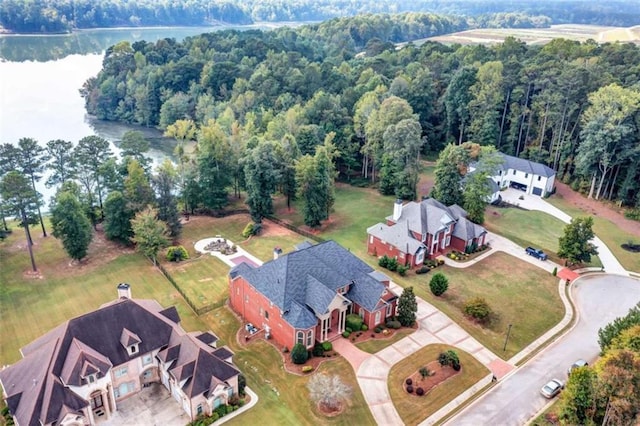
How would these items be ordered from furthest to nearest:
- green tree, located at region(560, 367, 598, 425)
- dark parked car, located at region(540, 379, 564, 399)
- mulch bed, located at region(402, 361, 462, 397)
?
mulch bed, located at region(402, 361, 462, 397)
dark parked car, located at region(540, 379, 564, 399)
green tree, located at region(560, 367, 598, 425)

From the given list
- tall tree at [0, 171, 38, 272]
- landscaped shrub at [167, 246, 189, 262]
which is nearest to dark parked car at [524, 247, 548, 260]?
landscaped shrub at [167, 246, 189, 262]

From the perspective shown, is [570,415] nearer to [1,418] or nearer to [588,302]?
[588,302]

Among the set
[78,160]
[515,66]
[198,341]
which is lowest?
[198,341]

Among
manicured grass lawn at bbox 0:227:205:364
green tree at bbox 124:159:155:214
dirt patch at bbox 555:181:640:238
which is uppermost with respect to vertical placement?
green tree at bbox 124:159:155:214

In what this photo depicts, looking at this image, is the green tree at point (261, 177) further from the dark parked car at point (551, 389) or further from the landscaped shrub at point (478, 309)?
the dark parked car at point (551, 389)

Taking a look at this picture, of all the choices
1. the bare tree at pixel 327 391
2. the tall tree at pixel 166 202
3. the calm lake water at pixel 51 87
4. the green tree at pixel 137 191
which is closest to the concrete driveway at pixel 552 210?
the bare tree at pixel 327 391

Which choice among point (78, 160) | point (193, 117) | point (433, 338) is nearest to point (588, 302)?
point (433, 338)

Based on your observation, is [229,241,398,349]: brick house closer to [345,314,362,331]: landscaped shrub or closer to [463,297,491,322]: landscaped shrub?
[345,314,362,331]: landscaped shrub
